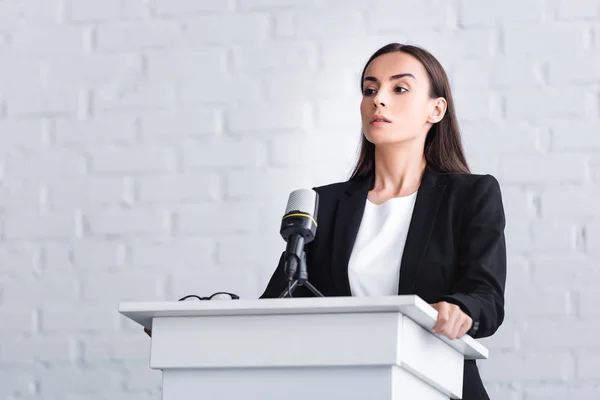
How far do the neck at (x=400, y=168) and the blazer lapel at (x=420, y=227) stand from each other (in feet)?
0.15

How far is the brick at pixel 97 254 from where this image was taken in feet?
9.54

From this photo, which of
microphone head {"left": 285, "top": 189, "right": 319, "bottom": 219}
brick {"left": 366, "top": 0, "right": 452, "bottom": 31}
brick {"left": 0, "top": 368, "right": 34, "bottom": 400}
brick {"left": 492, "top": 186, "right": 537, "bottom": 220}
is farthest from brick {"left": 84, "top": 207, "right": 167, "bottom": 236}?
microphone head {"left": 285, "top": 189, "right": 319, "bottom": 219}

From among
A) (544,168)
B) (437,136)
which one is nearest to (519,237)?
(544,168)

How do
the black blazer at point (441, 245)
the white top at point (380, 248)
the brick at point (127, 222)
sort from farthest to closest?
the brick at point (127, 222) < the white top at point (380, 248) < the black blazer at point (441, 245)

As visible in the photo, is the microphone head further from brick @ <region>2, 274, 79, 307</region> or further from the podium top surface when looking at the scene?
brick @ <region>2, 274, 79, 307</region>

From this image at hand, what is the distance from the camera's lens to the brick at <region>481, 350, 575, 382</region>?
8.38 ft

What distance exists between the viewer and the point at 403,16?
111 inches

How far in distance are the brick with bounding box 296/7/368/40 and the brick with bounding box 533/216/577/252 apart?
715 millimetres

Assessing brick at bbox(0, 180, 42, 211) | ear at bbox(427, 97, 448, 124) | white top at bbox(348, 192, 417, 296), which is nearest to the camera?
white top at bbox(348, 192, 417, 296)

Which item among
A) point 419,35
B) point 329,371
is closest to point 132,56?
point 419,35

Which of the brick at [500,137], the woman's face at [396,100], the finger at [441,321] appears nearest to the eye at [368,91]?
the woman's face at [396,100]

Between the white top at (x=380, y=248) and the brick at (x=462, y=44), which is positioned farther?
the brick at (x=462, y=44)

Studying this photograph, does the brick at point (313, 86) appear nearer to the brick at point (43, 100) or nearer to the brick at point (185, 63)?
the brick at point (185, 63)

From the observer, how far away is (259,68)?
2.91 m
